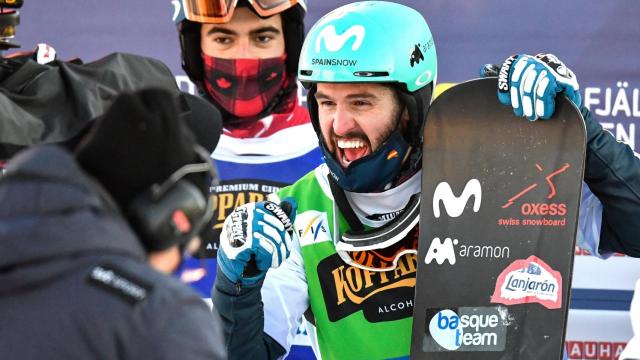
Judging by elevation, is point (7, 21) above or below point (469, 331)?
above

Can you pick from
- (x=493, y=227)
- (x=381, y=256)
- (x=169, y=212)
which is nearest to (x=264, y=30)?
(x=381, y=256)

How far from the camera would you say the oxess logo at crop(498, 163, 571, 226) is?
3.41 meters

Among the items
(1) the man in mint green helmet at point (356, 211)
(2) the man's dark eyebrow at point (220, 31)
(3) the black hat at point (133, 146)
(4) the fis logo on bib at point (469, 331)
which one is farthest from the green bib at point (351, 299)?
(3) the black hat at point (133, 146)

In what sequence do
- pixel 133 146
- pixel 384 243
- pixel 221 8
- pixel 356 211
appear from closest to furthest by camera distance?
pixel 133 146 < pixel 384 243 < pixel 356 211 < pixel 221 8

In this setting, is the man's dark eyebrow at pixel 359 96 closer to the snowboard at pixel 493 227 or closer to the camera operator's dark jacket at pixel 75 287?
the snowboard at pixel 493 227

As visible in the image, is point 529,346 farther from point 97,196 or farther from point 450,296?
point 97,196

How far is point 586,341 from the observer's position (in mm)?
4902

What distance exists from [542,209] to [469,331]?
1.38ft

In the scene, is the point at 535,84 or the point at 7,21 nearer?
the point at 535,84

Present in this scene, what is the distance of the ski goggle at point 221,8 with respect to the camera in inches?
189

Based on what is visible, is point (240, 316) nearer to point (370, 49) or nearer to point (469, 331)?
point (469, 331)

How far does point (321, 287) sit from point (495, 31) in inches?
73.5

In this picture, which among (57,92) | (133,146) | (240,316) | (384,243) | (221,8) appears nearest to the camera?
(133,146)

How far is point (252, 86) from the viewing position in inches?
195
